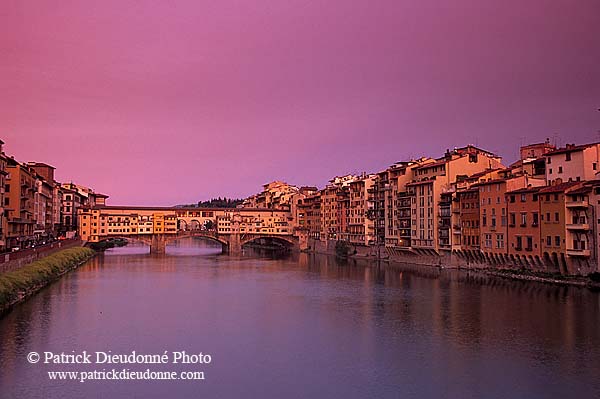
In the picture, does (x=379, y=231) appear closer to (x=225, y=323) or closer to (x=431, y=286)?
(x=431, y=286)

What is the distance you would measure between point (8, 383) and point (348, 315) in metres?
12.4

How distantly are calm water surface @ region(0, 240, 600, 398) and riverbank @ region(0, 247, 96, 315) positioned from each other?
61 centimetres

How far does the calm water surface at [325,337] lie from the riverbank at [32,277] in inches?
24.1

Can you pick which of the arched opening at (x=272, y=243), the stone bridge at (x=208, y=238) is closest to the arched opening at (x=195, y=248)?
the stone bridge at (x=208, y=238)

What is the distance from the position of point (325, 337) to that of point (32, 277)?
50.5ft

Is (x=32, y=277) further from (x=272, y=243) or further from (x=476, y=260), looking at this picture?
(x=272, y=243)

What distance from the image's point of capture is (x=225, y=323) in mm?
20719

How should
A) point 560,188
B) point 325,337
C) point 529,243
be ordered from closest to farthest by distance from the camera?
point 325,337, point 560,188, point 529,243

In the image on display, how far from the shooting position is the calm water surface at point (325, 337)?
13383 millimetres

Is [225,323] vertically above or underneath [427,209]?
underneath

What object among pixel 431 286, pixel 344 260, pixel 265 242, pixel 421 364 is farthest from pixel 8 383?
pixel 265 242

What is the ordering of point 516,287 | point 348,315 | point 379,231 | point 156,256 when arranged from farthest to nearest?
Answer: point 156,256
point 379,231
point 516,287
point 348,315

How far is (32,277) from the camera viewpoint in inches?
1042

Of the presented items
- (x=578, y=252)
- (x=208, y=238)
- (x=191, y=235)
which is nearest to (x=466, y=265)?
(x=578, y=252)
